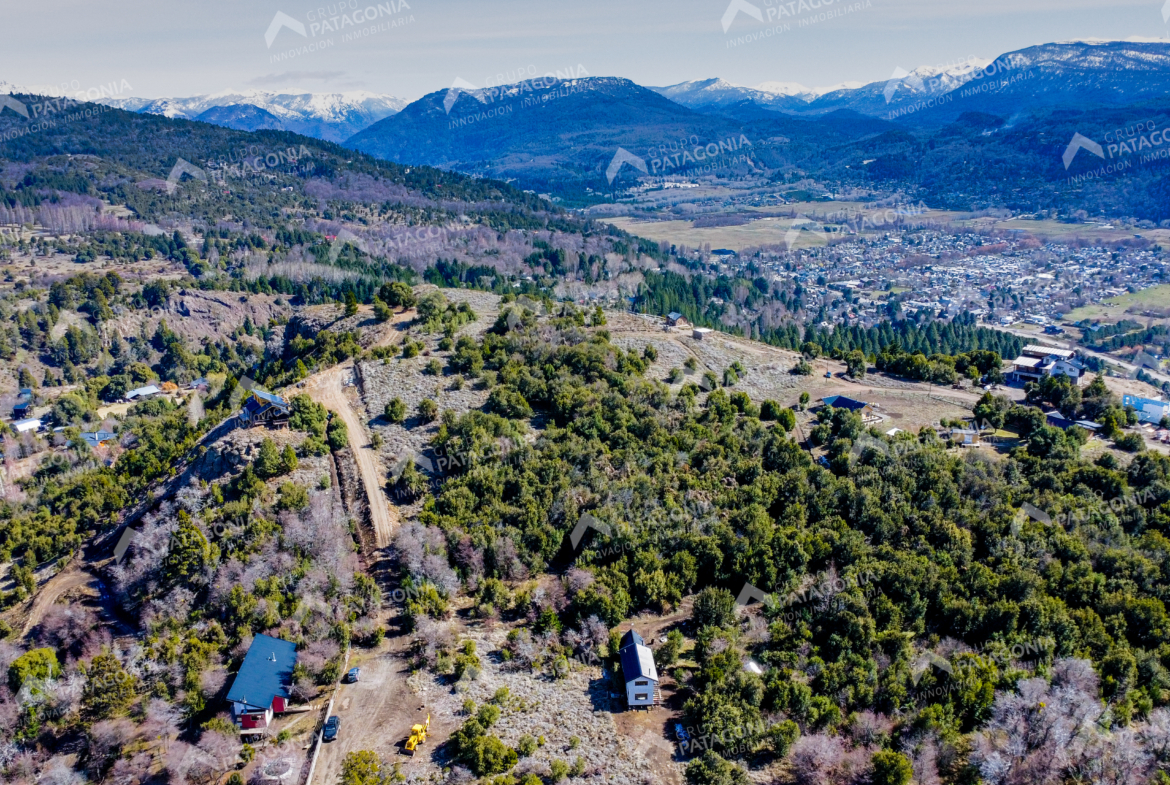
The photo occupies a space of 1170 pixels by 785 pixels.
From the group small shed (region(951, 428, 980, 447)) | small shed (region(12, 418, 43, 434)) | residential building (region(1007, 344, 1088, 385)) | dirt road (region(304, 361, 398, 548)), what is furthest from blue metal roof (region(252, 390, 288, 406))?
residential building (region(1007, 344, 1088, 385))

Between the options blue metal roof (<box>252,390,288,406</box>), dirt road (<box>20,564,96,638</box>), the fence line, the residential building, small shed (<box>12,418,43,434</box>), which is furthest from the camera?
small shed (<box>12,418,43,434</box>)

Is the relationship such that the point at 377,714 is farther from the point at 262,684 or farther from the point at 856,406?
the point at 856,406

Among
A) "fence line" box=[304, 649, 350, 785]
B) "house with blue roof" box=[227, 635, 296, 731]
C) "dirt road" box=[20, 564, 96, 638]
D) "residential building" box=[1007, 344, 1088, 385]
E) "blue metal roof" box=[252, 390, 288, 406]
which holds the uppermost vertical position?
"blue metal roof" box=[252, 390, 288, 406]

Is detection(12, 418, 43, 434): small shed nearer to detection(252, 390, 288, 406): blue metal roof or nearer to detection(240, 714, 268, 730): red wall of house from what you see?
detection(252, 390, 288, 406): blue metal roof

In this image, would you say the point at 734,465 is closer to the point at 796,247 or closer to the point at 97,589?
the point at 97,589

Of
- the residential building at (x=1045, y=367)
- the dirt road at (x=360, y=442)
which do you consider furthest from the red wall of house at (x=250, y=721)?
the residential building at (x=1045, y=367)

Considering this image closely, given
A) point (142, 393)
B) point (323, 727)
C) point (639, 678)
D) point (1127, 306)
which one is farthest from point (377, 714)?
point (1127, 306)
